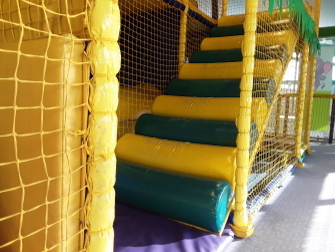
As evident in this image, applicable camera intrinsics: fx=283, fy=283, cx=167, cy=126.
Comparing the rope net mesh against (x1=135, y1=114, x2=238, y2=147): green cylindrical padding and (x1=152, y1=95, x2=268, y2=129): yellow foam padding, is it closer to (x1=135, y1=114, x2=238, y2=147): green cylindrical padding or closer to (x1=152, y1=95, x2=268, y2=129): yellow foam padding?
(x1=135, y1=114, x2=238, y2=147): green cylindrical padding

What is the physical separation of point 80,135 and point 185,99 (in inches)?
75.0

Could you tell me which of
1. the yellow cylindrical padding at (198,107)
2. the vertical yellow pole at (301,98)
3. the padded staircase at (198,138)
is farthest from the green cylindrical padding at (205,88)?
the vertical yellow pole at (301,98)

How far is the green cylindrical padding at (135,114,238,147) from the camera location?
91.0 inches

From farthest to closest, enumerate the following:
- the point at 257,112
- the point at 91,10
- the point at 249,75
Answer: the point at 257,112 < the point at 249,75 < the point at 91,10

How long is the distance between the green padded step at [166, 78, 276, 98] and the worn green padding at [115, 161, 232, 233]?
1058 mm

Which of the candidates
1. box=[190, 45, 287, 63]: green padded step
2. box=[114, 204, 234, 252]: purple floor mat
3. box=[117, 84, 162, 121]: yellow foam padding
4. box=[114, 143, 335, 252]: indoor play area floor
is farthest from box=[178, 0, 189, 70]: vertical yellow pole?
box=[114, 204, 234, 252]: purple floor mat

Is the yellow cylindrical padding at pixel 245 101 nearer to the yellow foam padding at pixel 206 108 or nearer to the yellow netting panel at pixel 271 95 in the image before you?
the yellow netting panel at pixel 271 95

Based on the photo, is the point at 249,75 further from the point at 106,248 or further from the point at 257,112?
the point at 106,248

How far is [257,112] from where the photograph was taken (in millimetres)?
2416

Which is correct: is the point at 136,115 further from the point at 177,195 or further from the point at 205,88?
the point at 177,195

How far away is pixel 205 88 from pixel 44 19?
1.87 m

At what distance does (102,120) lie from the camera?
1001 mm

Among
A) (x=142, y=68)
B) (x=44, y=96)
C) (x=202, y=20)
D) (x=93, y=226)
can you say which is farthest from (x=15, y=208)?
(x=202, y=20)

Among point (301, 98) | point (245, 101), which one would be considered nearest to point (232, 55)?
point (301, 98)
